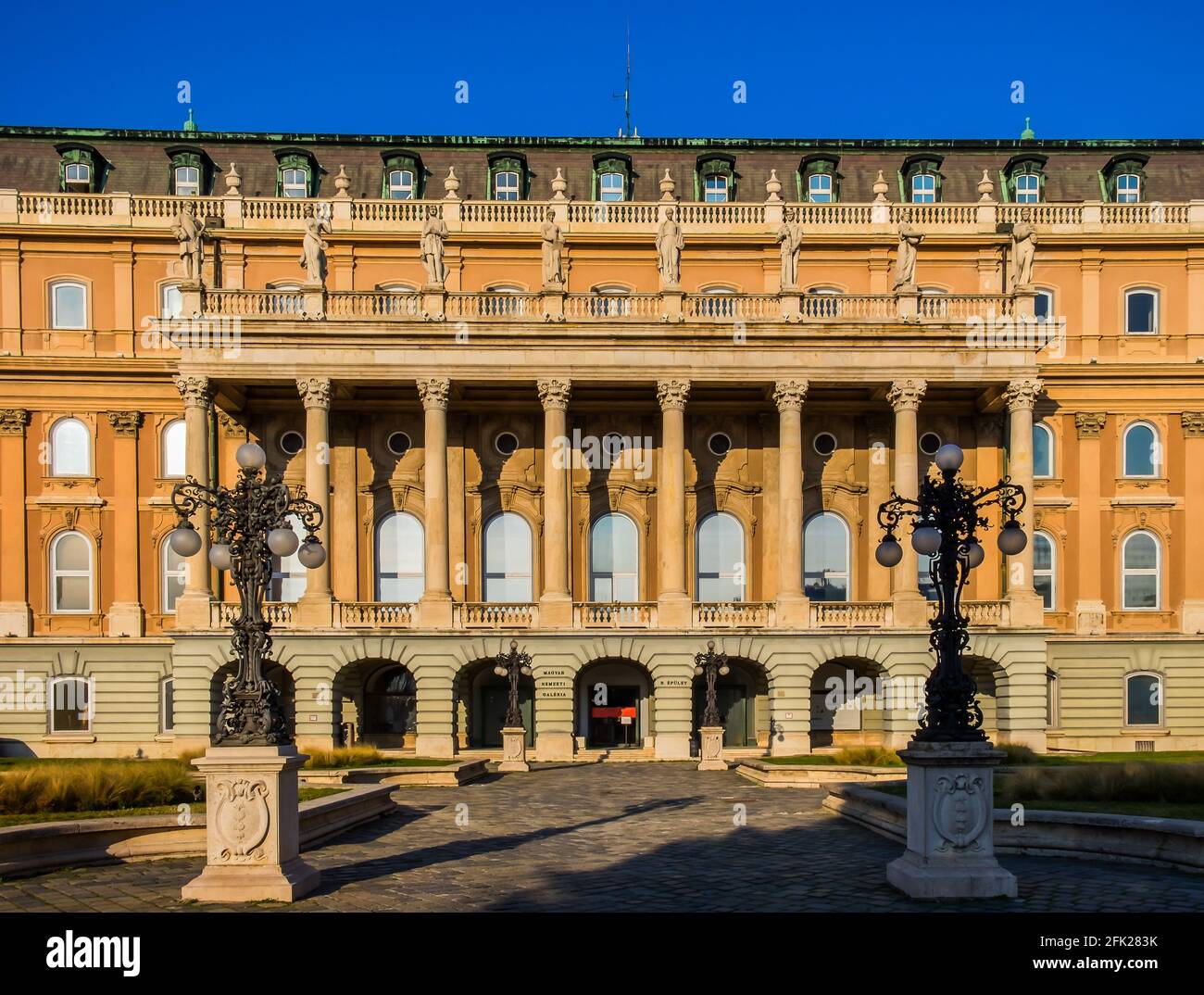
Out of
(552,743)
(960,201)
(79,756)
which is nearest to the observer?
(552,743)

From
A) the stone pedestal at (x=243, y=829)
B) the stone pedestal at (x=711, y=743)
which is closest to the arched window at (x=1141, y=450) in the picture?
the stone pedestal at (x=711, y=743)

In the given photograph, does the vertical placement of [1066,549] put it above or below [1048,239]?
below

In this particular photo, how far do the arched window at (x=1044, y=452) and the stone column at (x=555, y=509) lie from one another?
17764 mm

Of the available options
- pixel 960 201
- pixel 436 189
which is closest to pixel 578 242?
pixel 436 189

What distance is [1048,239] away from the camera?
1825 inches

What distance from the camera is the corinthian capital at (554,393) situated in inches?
1656

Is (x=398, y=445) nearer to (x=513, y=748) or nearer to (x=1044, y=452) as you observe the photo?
(x=513, y=748)

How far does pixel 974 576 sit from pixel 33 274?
3667 centimetres

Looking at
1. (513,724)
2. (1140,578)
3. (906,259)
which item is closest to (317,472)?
(513,724)

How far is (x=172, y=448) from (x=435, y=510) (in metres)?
11.6

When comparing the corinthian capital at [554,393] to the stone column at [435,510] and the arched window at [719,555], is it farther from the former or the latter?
the arched window at [719,555]

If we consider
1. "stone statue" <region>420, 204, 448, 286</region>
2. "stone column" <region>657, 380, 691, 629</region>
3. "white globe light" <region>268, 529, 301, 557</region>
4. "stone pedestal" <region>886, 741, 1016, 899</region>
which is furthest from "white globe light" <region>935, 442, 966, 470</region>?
"stone statue" <region>420, 204, 448, 286</region>
